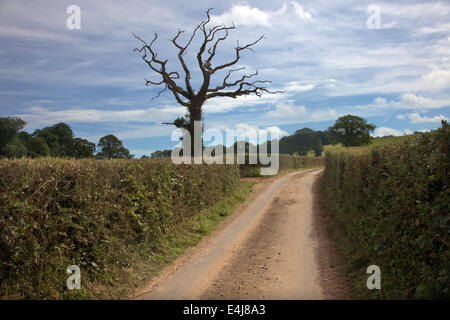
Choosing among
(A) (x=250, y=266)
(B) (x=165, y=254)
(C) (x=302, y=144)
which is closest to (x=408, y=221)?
(A) (x=250, y=266)

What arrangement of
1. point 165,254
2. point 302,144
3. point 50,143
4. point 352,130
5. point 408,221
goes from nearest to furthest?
point 408,221
point 165,254
point 50,143
point 352,130
point 302,144

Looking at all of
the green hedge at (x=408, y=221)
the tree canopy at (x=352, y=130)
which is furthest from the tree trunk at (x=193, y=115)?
the tree canopy at (x=352, y=130)

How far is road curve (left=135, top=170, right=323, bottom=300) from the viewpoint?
7.17 metres

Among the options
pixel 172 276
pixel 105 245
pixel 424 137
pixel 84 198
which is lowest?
pixel 172 276

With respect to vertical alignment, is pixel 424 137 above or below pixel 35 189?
above

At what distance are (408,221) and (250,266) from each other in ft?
14.2

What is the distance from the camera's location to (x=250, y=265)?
8.99 m

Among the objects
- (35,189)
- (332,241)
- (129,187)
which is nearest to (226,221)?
(332,241)

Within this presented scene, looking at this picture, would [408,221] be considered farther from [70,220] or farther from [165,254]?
[165,254]

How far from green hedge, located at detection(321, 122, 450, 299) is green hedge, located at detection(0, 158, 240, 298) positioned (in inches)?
229

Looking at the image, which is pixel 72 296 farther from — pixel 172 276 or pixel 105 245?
pixel 172 276

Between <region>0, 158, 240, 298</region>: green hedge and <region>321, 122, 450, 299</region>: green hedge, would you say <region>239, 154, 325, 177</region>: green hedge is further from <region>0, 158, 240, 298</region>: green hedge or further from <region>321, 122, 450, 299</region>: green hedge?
<region>321, 122, 450, 299</region>: green hedge

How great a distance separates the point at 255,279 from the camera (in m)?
7.92

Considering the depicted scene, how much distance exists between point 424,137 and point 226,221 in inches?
405
